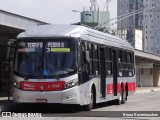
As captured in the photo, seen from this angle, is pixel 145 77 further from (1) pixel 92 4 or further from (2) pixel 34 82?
(2) pixel 34 82

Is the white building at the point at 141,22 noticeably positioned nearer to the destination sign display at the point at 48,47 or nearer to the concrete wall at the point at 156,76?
the concrete wall at the point at 156,76

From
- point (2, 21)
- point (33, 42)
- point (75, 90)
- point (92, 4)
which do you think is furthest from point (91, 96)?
point (92, 4)

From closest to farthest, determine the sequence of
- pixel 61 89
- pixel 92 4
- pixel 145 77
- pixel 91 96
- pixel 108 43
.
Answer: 1. pixel 61 89
2. pixel 91 96
3. pixel 108 43
4. pixel 92 4
5. pixel 145 77

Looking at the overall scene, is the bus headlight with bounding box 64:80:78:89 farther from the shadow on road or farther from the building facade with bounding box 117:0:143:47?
the building facade with bounding box 117:0:143:47

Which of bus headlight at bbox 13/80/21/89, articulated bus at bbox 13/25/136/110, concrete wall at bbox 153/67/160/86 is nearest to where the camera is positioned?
articulated bus at bbox 13/25/136/110

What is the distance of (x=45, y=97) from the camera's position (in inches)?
659

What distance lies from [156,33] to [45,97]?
79.3 m

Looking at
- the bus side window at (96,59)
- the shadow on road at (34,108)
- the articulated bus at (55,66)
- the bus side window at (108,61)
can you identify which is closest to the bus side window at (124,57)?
the bus side window at (108,61)

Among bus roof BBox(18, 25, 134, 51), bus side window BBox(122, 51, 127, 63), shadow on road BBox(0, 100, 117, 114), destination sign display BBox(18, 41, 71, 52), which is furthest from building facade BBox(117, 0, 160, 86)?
destination sign display BBox(18, 41, 71, 52)

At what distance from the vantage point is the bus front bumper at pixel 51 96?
16641 millimetres

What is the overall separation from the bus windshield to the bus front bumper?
614mm

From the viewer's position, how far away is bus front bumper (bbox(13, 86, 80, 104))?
655 inches

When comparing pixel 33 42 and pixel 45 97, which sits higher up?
pixel 33 42

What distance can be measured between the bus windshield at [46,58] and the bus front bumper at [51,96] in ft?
2.01
